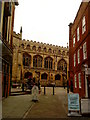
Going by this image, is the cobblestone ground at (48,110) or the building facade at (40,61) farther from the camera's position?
the building facade at (40,61)

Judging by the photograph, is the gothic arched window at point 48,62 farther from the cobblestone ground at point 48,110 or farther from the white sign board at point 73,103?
the white sign board at point 73,103

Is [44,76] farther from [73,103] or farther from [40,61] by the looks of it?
[73,103]

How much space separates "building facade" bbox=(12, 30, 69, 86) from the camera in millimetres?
43594

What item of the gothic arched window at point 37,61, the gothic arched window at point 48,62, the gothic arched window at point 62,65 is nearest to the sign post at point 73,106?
the gothic arched window at point 37,61

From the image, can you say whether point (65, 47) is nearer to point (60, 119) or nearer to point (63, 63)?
point (63, 63)

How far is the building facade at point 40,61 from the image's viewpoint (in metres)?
43.6

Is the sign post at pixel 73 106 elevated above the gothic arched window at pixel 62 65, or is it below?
below

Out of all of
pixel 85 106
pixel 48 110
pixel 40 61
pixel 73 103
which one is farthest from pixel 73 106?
pixel 40 61

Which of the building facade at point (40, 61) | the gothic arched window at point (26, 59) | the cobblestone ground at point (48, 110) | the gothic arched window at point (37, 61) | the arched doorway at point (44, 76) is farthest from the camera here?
the gothic arched window at point (37, 61)

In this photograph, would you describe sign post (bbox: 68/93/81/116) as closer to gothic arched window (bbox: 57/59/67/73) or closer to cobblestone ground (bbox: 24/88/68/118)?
cobblestone ground (bbox: 24/88/68/118)

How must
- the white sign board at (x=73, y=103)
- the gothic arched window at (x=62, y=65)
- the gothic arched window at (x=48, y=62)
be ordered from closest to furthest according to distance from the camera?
the white sign board at (x=73, y=103) < the gothic arched window at (x=48, y=62) < the gothic arched window at (x=62, y=65)

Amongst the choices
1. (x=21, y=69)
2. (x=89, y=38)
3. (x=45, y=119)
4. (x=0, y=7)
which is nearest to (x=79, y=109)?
(x=45, y=119)

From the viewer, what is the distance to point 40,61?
51.1m

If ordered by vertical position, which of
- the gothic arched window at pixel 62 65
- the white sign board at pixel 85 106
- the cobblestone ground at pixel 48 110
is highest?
the gothic arched window at pixel 62 65
